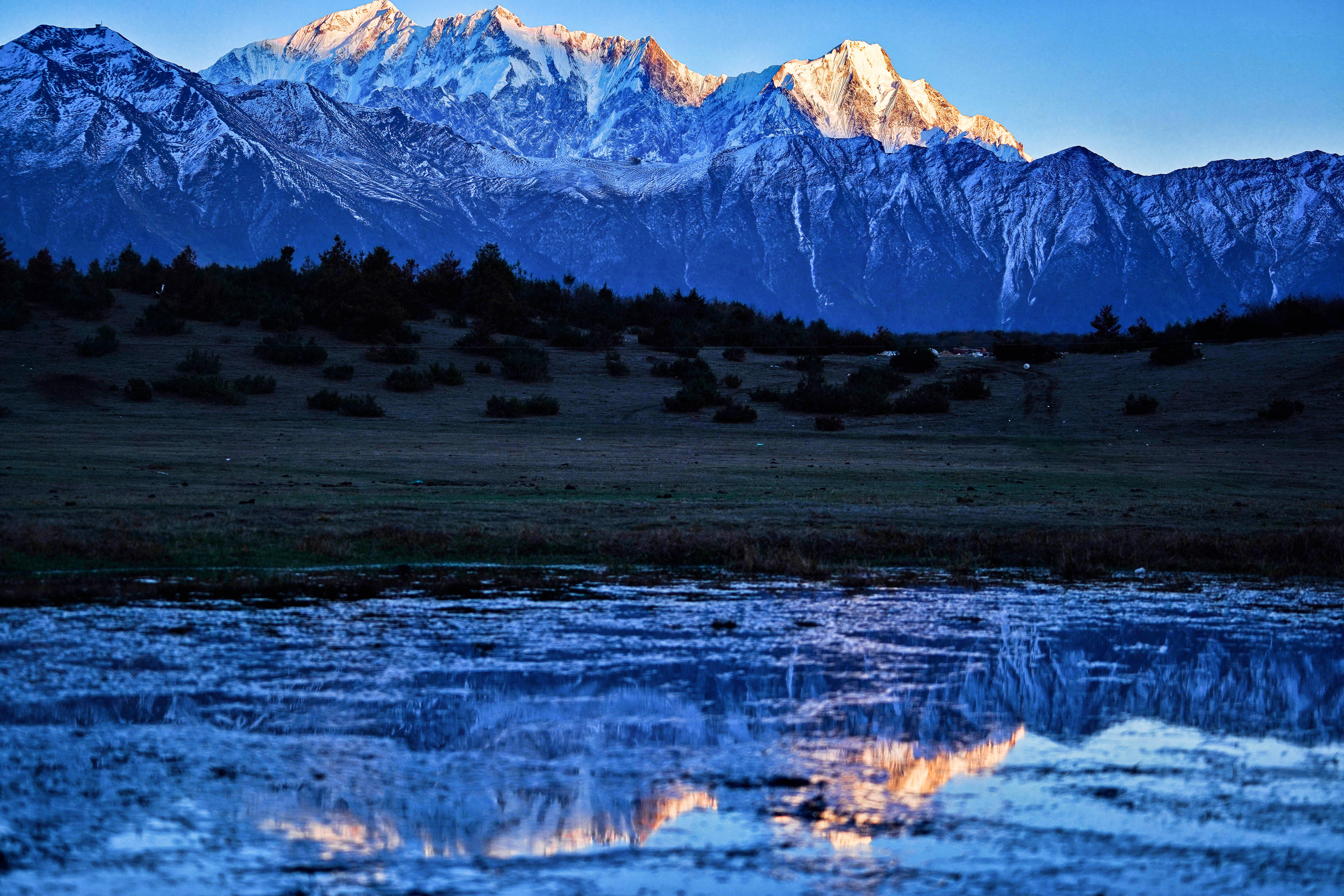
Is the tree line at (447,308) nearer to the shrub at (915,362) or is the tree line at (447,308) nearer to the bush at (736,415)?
the shrub at (915,362)

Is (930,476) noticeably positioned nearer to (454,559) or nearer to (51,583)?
(454,559)

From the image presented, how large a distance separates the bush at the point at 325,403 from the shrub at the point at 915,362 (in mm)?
25582

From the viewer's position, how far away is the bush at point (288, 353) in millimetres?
52562

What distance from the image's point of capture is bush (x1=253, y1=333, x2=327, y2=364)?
52562 millimetres

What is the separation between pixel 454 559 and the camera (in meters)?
16.0

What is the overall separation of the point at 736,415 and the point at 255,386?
18275mm

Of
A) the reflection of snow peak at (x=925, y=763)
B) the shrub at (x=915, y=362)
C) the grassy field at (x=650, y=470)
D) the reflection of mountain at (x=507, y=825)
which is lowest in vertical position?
the reflection of mountain at (x=507, y=825)

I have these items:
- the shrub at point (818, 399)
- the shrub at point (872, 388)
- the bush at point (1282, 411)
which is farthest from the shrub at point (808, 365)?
the bush at point (1282, 411)

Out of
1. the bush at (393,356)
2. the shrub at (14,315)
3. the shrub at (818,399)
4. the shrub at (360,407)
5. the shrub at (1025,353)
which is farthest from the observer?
the shrub at (1025,353)

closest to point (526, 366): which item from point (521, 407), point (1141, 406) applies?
point (521, 407)

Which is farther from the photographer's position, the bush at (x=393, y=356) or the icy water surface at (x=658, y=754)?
the bush at (x=393, y=356)

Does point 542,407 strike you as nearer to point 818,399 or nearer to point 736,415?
point 736,415

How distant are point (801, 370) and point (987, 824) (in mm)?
52598

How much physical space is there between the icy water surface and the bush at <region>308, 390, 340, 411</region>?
34510 mm
